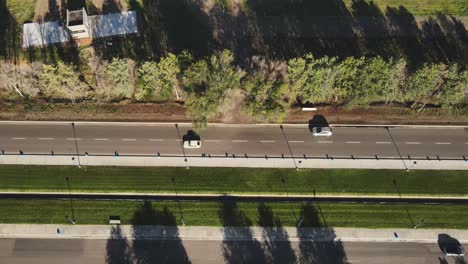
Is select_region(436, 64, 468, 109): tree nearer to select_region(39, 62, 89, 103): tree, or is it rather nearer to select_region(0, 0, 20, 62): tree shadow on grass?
select_region(39, 62, 89, 103): tree

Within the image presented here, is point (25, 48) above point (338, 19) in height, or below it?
above

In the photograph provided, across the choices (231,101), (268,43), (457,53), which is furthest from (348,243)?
(457,53)

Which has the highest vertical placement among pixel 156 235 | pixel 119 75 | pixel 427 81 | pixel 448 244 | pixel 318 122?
pixel 119 75

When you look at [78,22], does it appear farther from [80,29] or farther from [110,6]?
[110,6]

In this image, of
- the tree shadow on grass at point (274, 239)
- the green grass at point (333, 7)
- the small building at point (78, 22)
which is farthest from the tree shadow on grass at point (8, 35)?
the tree shadow on grass at point (274, 239)

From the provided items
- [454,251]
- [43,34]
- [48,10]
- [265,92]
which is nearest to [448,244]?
[454,251]

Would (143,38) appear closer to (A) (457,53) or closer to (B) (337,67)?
(B) (337,67)
